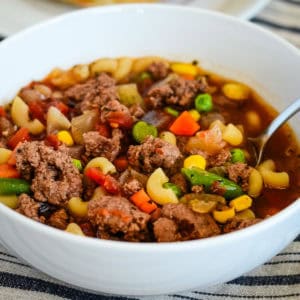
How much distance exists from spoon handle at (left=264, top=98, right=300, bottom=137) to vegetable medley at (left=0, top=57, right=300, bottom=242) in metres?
0.07

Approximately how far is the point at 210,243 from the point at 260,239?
0.77 feet

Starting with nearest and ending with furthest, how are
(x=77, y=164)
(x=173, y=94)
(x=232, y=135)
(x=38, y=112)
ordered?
(x=77, y=164), (x=232, y=135), (x=38, y=112), (x=173, y=94)

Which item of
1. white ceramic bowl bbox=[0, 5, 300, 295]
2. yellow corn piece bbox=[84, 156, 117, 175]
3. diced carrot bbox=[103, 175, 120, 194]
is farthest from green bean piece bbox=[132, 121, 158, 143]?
white ceramic bowl bbox=[0, 5, 300, 295]

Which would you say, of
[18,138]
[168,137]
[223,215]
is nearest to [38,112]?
[18,138]

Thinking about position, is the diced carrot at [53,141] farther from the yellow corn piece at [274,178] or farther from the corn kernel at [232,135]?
the yellow corn piece at [274,178]

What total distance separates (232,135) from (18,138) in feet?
3.42

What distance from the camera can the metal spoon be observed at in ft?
9.86

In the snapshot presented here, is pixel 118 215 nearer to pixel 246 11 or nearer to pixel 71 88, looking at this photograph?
pixel 71 88

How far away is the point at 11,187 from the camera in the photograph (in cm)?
260

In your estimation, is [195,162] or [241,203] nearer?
[241,203]

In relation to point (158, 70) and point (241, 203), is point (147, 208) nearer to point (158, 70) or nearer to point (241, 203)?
point (241, 203)

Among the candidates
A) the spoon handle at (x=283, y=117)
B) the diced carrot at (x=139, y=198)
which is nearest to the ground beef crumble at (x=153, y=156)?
the diced carrot at (x=139, y=198)

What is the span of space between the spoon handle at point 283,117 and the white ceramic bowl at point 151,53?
0.84ft

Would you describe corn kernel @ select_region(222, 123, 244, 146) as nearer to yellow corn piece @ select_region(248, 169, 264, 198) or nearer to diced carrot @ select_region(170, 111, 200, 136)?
diced carrot @ select_region(170, 111, 200, 136)
